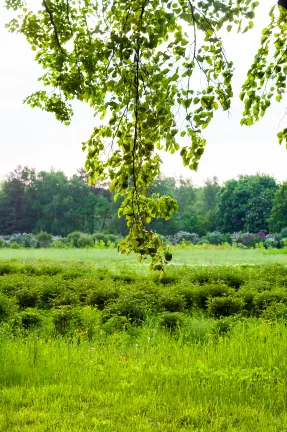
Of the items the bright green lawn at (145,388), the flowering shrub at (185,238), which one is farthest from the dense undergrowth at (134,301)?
the flowering shrub at (185,238)

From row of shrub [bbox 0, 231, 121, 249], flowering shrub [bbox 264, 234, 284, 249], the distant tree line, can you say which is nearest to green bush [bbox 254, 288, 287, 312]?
row of shrub [bbox 0, 231, 121, 249]

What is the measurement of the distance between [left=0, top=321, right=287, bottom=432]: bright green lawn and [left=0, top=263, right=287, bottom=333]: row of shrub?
6.98ft

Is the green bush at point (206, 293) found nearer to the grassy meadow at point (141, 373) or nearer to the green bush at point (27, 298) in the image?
the grassy meadow at point (141, 373)

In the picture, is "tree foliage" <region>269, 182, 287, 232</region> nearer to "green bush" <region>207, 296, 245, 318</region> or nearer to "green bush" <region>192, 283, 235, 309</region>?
"green bush" <region>192, 283, 235, 309</region>

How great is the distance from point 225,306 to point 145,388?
515 cm

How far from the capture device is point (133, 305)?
9.39 m

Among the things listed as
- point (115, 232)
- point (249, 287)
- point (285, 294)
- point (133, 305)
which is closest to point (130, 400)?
point (133, 305)

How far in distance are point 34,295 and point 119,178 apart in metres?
7.31

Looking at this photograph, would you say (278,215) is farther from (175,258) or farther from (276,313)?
(276,313)

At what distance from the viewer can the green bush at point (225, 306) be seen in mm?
9750

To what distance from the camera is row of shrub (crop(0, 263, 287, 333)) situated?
A: 343 inches

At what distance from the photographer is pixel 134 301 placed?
31.4 feet

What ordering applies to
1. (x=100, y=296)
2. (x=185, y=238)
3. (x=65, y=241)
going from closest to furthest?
1. (x=100, y=296)
2. (x=65, y=241)
3. (x=185, y=238)

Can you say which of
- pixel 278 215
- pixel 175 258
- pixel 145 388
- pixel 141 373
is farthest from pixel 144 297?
pixel 278 215
